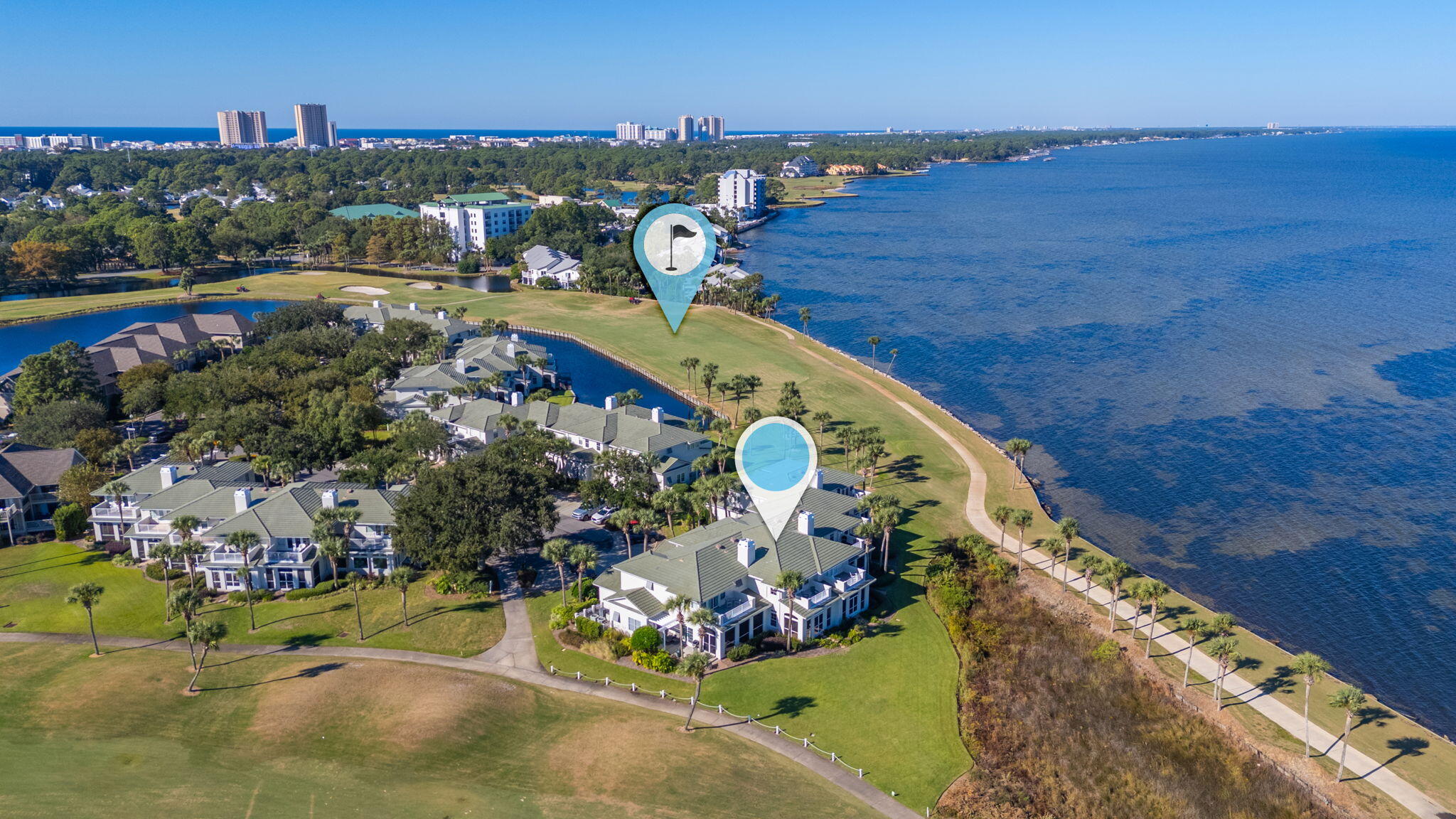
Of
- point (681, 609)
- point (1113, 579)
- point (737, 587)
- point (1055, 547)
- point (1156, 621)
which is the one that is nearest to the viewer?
point (681, 609)

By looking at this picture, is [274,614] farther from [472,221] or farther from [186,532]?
[472,221]

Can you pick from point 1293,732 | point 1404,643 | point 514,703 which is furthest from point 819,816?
point 1404,643

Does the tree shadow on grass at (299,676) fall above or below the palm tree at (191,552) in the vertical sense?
below

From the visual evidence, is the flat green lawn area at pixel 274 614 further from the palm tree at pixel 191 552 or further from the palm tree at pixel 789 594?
the palm tree at pixel 789 594

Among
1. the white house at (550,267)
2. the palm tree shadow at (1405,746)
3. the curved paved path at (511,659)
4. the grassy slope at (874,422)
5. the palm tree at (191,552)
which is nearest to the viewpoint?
the palm tree shadow at (1405,746)

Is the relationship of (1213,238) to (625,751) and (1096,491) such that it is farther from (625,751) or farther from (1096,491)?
(625,751)

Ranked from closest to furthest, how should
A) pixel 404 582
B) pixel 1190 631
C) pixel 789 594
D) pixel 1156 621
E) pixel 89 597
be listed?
pixel 89 597
pixel 789 594
pixel 1190 631
pixel 404 582
pixel 1156 621

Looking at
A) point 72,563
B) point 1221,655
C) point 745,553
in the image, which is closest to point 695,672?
point 745,553

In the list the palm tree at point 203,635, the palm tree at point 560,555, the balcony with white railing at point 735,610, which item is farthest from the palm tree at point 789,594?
the palm tree at point 203,635
